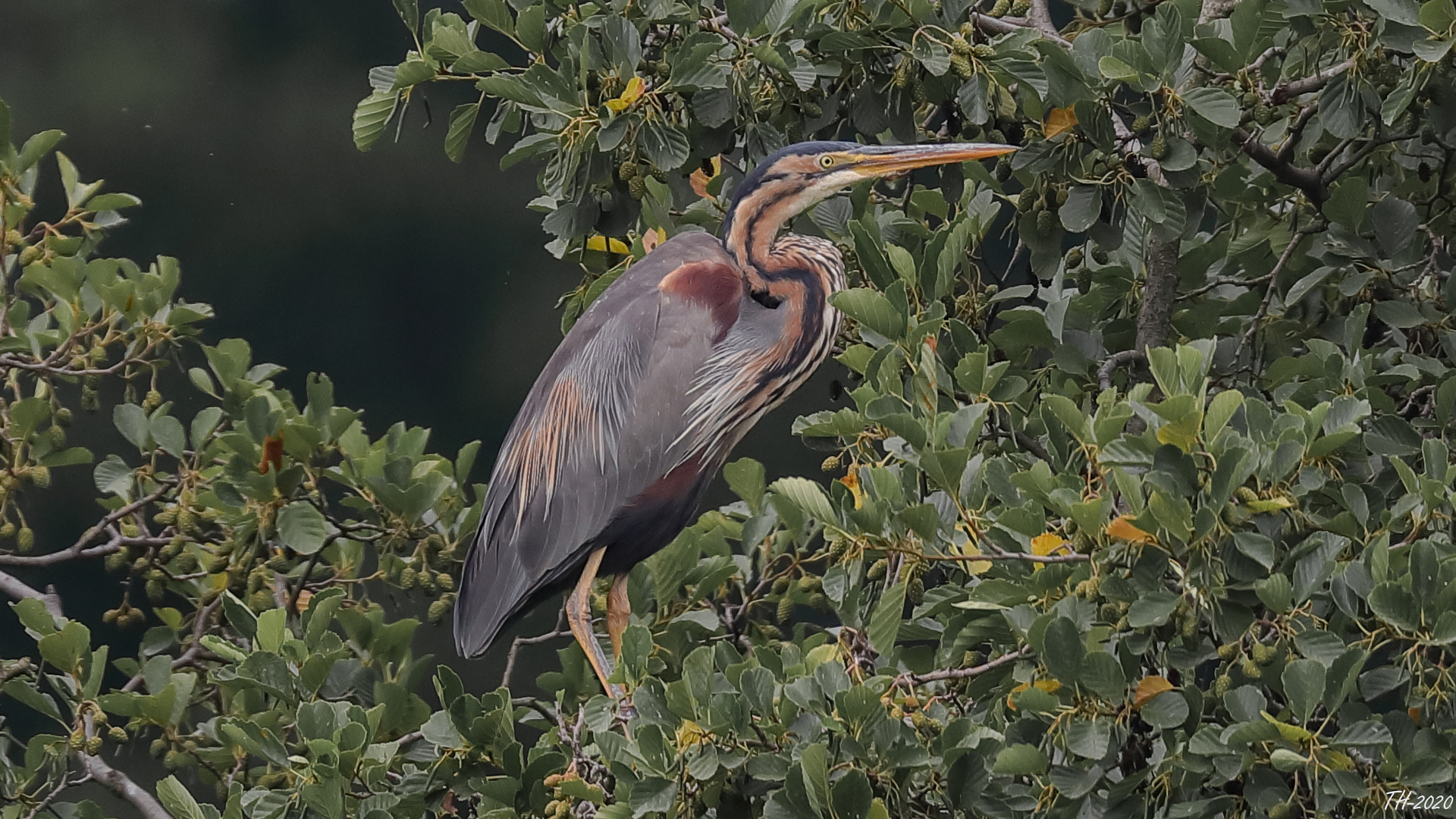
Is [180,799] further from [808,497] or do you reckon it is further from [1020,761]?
[1020,761]

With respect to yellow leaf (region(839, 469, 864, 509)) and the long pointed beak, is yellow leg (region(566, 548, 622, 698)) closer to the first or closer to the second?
yellow leaf (region(839, 469, 864, 509))

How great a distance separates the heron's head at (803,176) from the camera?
7.40 ft

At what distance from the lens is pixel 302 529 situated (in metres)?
2.20

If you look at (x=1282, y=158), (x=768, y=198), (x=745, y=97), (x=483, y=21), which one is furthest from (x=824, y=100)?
(x=1282, y=158)

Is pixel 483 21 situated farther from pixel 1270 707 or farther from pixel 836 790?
pixel 1270 707

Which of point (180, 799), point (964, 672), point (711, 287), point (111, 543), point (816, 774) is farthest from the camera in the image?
point (711, 287)

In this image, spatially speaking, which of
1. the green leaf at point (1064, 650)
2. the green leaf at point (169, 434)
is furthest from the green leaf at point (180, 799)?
the green leaf at point (1064, 650)

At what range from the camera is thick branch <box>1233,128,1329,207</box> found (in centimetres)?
196

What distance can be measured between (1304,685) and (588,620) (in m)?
1.18

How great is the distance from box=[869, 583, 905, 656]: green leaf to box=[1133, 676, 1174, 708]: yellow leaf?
23cm

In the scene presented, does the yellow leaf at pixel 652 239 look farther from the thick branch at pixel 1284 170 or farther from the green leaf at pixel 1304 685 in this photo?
the green leaf at pixel 1304 685

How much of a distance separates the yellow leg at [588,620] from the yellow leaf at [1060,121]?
878 millimetres

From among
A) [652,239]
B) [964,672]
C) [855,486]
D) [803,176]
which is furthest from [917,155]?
[964,672]

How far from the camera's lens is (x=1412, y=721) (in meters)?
1.43
